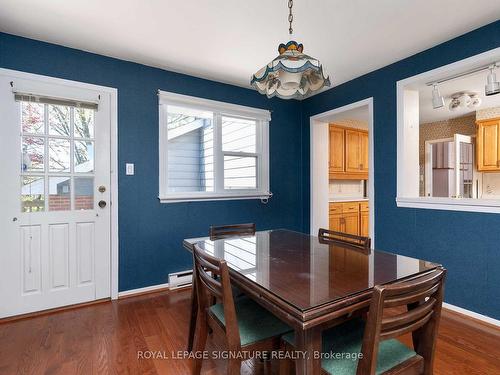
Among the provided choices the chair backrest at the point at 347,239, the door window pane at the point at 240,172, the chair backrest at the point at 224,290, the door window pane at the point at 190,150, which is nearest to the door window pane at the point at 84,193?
the door window pane at the point at 190,150

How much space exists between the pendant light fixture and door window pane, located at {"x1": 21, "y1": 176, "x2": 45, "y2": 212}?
2139 mm

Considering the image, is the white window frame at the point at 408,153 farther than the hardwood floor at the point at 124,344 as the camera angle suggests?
Yes

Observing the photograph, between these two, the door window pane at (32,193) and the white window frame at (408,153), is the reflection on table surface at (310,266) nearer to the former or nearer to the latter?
the white window frame at (408,153)

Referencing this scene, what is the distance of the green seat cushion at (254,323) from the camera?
128 centimetres

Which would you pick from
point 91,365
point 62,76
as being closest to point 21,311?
point 91,365

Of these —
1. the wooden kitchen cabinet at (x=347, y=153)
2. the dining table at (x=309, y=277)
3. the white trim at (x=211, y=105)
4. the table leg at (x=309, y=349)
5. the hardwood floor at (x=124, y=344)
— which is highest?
the white trim at (x=211, y=105)

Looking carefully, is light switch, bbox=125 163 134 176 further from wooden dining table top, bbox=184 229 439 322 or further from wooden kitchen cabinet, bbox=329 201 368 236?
wooden kitchen cabinet, bbox=329 201 368 236

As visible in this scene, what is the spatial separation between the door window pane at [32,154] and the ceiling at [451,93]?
12.0 feet

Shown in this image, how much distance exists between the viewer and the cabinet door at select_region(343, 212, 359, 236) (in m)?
4.62

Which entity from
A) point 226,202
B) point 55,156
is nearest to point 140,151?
point 55,156

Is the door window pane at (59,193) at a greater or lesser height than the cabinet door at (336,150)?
lesser

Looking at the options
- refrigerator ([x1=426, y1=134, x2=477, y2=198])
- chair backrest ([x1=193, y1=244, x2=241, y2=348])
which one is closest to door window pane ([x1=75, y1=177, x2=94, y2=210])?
chair backrest ([x1=193, y1=244, x2=241, y2=348])

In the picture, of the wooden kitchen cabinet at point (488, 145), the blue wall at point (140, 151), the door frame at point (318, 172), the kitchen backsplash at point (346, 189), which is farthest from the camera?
the kitchen backsplash at point (346, 189)

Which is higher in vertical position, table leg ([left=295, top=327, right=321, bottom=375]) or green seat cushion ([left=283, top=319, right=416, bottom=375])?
table leg ([left=295, top=327, right=321, bottom=375])
